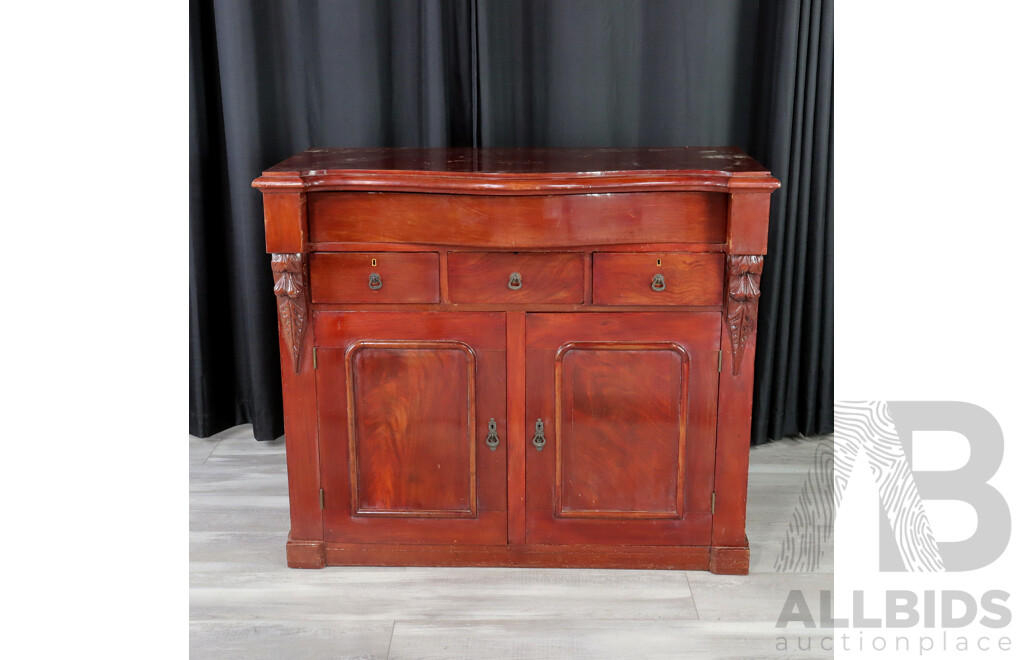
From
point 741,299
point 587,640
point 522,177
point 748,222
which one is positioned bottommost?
point 587,640

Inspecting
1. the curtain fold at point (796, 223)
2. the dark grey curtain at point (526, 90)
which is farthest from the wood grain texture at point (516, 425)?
the curtain fold at point (796, 223)

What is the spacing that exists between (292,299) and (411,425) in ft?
1.35

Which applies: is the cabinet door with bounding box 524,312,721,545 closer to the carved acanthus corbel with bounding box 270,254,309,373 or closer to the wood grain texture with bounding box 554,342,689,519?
the wood grain texture with bounding box 554,342,689,519

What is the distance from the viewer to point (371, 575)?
2.23 meters

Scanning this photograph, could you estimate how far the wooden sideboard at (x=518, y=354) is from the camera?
2016 millimetres

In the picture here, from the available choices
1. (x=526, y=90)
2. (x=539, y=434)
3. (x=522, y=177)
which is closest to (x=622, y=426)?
(x=539, y=434)

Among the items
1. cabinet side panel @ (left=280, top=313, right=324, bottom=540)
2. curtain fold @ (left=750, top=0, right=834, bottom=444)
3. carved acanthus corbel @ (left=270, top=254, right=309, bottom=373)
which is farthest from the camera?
curtain fold @ (left=750, top=0, right=834, bottom=444)

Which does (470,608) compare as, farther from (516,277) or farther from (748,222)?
(748,222)

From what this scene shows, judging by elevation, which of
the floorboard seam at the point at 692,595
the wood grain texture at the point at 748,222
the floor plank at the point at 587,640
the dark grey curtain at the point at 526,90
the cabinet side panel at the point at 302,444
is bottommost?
the floor plank at the point at 587,640

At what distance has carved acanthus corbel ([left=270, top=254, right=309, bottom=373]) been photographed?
6.70ft

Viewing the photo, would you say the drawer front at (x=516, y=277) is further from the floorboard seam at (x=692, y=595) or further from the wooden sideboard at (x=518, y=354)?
the floorboard seam at (x=692, y=595)

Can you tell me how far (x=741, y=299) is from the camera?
6.70 ft

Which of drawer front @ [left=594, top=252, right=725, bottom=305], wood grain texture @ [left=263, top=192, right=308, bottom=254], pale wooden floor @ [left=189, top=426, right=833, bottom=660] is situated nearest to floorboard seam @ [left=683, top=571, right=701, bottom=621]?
pale wooden floor @ [left=189, top=426, right=833, bottom=660]

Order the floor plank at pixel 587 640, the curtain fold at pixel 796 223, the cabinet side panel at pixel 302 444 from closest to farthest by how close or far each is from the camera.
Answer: the floor plank at pixel 587 640 < the cabinet side panel at pixel 302 444 < the curtain fold at pixel 796 223
